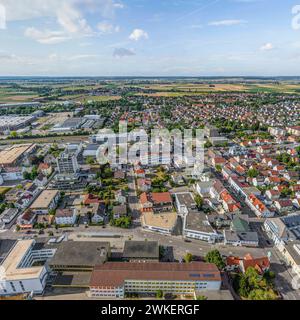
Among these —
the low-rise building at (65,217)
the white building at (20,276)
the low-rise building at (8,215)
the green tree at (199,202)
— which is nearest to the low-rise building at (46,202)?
the low-rise building at (8,215)

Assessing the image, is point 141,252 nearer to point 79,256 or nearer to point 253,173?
point 79,256

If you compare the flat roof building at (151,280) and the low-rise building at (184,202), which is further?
the low-rise building at (184,202)

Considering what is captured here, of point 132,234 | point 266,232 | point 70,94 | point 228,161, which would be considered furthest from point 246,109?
point 70,94

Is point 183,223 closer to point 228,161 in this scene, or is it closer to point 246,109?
point 228,161

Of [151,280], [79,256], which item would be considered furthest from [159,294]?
[79,256]

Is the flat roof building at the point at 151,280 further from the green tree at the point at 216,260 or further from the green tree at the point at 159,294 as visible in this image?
the green tree at the point at 216,260

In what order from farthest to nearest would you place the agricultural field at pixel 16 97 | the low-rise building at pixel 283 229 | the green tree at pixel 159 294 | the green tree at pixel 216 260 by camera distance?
the agricultural field at pixel 16 97 < the low-rise building at pixel 283 229 < the green tree at pixel 216 260 < the green tree at pixel 159 294

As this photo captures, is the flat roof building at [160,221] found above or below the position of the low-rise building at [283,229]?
below

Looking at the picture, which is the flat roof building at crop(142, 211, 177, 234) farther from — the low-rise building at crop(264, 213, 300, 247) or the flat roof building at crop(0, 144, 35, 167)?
the flat roof building at crop(0, 144, 35, 167)
